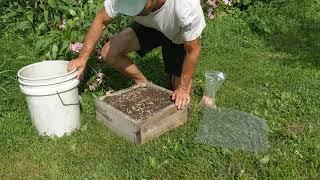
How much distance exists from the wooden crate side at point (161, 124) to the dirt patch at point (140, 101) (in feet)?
0.42

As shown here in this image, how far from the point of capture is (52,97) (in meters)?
4.34

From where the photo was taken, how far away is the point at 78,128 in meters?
4.75

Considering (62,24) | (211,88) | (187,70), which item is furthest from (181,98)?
(62,24)

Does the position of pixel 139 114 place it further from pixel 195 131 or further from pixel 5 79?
pixel 5 79

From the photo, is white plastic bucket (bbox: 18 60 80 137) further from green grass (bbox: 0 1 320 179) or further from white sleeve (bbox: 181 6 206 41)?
white sleeve (bbox: 181 6 206 41)

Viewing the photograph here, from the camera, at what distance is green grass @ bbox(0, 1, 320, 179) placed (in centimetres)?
403

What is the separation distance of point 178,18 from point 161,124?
0.96 m

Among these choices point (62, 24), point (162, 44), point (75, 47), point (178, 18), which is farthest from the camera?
point (62, 24)

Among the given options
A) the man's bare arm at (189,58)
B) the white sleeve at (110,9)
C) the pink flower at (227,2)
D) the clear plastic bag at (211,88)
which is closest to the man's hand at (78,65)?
the white sleeve at (110,9)

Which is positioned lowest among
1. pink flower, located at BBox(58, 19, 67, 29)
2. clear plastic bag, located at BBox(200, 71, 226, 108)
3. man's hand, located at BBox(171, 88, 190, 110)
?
clear plastic bag, located at BBox(200, 71, 226, 108)

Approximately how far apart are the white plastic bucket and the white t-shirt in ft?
2.47

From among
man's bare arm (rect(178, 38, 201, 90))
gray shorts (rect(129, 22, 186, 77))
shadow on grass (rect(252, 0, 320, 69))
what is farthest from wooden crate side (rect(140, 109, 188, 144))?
shadow on grass (rect(252, 0, 320, 69))

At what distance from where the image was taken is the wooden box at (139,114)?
4391mm

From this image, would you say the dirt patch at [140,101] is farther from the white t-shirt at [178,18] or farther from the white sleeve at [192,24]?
the white sleeve at [192,24]
